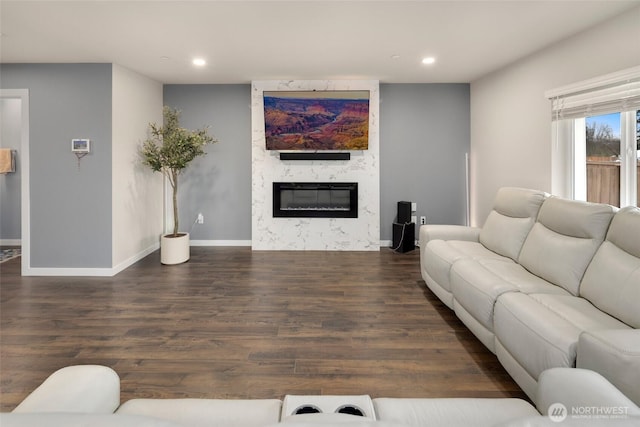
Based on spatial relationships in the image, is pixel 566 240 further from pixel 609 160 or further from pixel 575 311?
pixel 609 160

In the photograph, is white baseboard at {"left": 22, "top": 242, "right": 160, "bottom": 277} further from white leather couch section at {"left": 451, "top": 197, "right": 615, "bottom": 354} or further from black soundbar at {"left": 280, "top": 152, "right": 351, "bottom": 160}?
white leather couch section at {"left": 451, "top": 197, "right": 615, "bottom": 354}

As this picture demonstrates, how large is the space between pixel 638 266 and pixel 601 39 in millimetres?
2197

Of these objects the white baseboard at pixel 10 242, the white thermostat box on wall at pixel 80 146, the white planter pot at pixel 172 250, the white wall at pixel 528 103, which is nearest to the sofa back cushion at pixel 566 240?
the white wall at pixel 528 103

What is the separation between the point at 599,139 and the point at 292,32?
118 inches

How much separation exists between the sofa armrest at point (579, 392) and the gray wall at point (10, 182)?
749 centimetres

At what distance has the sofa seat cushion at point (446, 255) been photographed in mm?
3205

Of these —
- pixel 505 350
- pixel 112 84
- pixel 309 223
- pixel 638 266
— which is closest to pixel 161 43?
pixel 112 84

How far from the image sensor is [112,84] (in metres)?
4.42

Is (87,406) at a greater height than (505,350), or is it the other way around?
(87,406)

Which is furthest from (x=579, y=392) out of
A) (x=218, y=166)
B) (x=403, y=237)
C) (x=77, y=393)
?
(x=218, y=166)

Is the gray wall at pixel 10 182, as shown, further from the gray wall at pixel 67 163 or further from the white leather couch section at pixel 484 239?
the white leather couch section at pixel 484 239

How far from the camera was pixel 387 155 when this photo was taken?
233 inches

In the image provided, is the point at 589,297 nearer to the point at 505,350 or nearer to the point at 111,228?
the point at 505,350

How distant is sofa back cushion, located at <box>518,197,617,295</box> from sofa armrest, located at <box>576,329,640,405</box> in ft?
3.21
